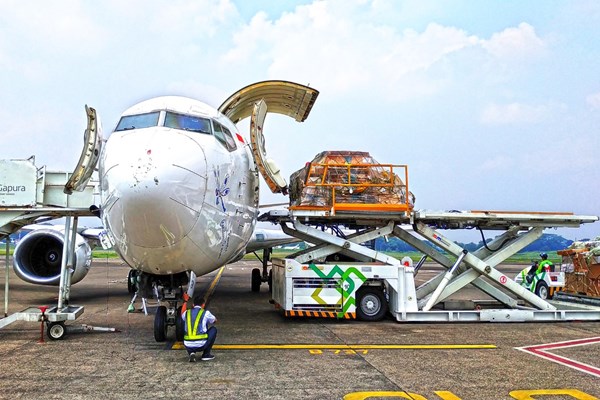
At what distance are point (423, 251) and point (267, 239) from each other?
5487mm

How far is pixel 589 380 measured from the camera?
20.4ft

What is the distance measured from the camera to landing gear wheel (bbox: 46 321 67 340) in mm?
8852

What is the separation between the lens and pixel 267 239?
660 inches

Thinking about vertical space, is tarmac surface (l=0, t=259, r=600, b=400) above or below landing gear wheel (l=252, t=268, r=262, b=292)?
below

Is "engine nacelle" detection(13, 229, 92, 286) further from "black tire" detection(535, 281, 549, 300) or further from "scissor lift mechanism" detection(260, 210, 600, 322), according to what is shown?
"black tire" detection(535, 281, 549, 300)

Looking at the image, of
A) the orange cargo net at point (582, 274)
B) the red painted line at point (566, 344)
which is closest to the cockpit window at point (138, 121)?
the red painted line at point (566, 344)

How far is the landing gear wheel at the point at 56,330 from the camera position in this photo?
29.0 ft

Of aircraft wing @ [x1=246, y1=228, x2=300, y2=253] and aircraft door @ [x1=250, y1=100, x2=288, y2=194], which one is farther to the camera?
aircraft wing @ [x1=246, y1=228, x2=300, y2=253]

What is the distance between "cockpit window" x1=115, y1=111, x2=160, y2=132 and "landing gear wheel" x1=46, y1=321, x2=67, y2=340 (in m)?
3.66

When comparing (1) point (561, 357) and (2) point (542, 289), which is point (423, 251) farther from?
(2) point (542, 289)

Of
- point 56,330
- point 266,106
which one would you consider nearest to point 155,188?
point 56,330

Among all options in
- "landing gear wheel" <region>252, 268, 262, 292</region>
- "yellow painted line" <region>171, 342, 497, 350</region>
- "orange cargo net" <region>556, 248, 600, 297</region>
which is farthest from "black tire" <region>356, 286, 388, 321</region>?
"landing gear wheel" <region>252, 268, 262, 292</region>

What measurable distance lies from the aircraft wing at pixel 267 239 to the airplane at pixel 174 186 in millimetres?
6844

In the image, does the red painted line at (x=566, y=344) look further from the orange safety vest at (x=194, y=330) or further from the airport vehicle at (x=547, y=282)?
the airport vehicle at (x=547, y=282)
